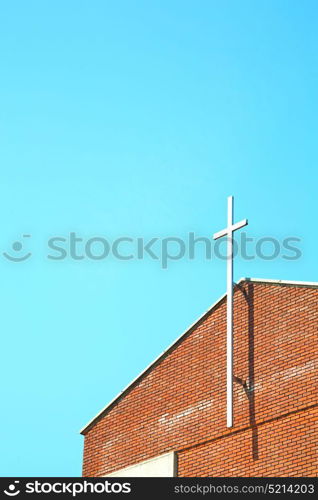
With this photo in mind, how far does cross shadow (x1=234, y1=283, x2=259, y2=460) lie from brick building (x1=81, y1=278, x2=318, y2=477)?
0.02 meters

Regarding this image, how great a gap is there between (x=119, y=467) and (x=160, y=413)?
1.49 m

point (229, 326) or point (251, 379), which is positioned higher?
point (229, 326)

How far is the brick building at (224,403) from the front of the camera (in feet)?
72.2

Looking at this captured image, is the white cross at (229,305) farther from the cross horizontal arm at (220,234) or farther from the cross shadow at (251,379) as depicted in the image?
the cross shadow at (251,379)

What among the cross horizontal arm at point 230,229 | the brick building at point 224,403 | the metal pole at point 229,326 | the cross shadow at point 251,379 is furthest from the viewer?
the cross horizontal arm at point 230,229

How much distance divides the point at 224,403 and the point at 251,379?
79 cm

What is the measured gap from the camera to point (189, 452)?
23.5 meters

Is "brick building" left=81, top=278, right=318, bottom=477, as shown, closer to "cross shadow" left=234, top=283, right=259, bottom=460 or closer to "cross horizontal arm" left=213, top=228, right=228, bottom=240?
"cross shadow" left=234, top=283, right=259, bottom=460

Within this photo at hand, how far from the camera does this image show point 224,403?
23344 mm

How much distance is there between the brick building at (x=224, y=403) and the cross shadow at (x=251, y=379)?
21mm

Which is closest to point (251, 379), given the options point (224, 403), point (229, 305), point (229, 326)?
point (224, 403)

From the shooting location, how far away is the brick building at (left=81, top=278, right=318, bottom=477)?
72.2 ft

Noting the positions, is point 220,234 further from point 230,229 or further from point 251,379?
point 251,379

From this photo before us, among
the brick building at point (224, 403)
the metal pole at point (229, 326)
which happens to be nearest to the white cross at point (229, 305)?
the metal pole at point (229, 326)
